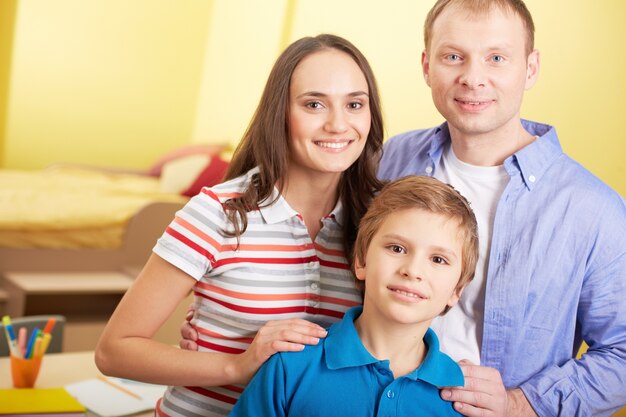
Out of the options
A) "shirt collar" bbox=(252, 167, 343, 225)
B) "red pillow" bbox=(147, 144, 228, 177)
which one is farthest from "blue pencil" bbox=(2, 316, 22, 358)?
"red pillow" bbox=(147, 144, 228, 177)

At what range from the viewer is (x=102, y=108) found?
19.9ft

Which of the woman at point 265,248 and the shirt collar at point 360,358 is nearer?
the shirt collar at point 360,358

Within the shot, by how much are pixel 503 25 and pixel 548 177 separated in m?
0.31

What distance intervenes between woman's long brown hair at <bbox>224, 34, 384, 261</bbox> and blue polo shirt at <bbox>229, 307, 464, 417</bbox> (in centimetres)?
27

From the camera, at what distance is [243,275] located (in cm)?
145

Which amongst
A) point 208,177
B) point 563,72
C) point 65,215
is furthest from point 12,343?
point 208,177

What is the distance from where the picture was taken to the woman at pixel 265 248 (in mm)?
1405

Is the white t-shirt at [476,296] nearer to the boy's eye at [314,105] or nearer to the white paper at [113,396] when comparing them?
the boy's eye at [314,105]

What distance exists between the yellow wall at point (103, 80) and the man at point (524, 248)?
484 cm

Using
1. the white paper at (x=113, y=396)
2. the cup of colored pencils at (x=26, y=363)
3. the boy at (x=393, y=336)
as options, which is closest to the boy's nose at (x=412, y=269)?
the boy at (x=393, y=336)

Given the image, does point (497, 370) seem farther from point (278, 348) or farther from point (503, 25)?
point (503, 25)

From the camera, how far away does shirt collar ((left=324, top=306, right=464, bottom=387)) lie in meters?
1.29

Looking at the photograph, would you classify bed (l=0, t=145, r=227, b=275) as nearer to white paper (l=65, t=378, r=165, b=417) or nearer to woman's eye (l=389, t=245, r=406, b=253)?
white paper (l=65, t=378, r=165, b=417)

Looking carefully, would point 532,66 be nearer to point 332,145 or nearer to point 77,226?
point 332,145
